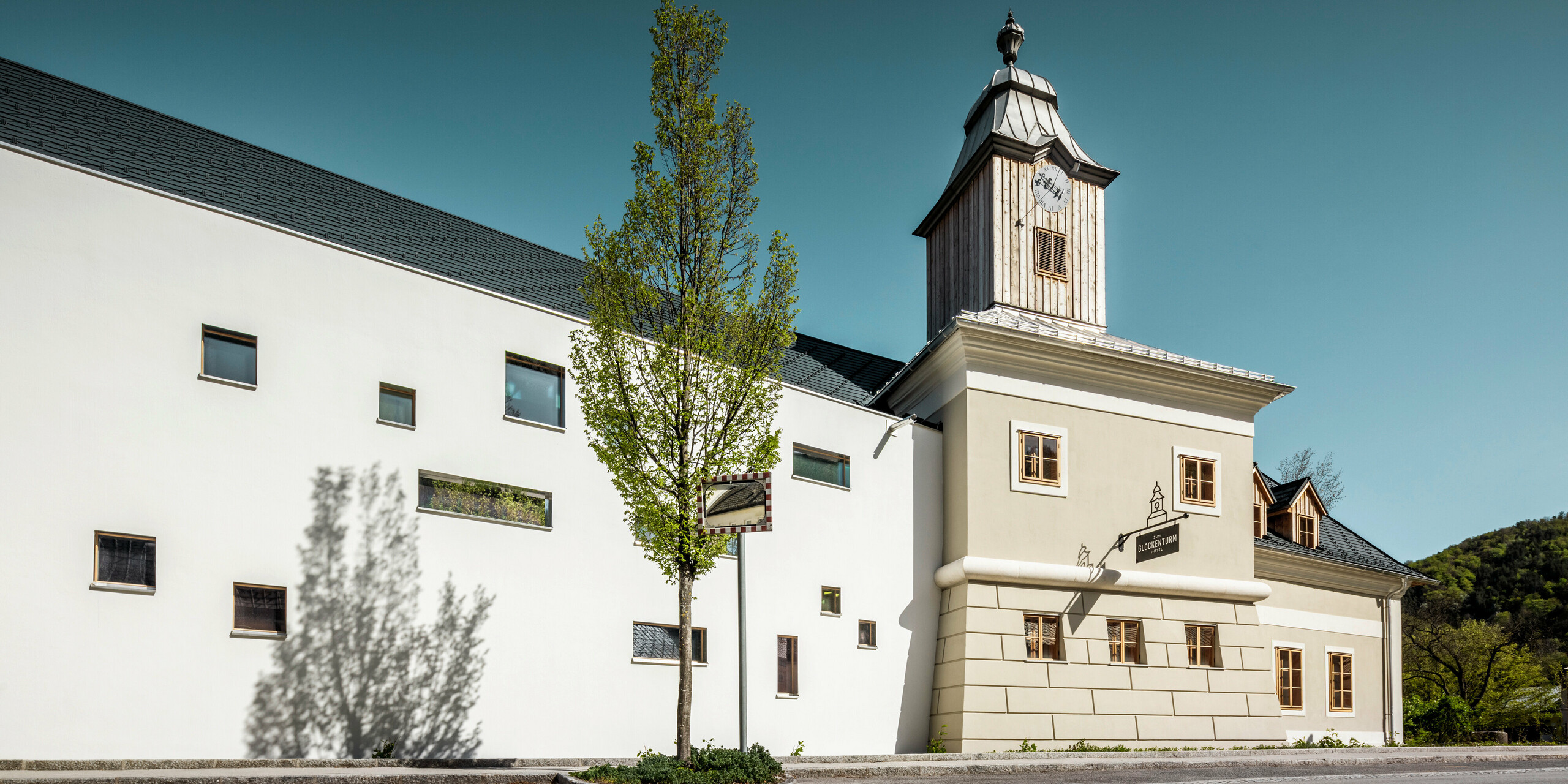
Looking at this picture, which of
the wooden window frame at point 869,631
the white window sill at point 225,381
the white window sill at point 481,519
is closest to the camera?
the white window sill at point 225,381

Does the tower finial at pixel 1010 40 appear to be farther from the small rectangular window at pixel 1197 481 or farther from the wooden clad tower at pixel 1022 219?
the small rectangular window at pixel 1197 481

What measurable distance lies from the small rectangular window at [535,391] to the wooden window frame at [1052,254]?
12.2 metres

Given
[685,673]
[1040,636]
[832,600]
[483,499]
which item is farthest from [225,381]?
[1040,636]

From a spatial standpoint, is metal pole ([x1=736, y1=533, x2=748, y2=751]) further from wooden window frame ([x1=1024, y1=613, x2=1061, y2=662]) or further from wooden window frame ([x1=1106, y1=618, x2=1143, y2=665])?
wooden window frame ([x1=1106, y1=618, x2=1143, y2=665])

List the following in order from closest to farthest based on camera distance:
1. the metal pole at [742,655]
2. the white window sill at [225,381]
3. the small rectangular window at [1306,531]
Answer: the metal pole at [742,655] < the white window sill at [225,381] < the small rectangular window at [1306,531]

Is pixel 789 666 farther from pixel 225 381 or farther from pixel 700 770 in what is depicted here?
pixel 225 381

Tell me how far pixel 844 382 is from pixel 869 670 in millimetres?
7079

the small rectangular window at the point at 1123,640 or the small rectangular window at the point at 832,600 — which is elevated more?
the small rectangular window at the point at 832,600

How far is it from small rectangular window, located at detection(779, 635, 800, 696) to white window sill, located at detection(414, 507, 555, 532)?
4.75 metres

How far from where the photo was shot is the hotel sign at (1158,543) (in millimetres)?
18609

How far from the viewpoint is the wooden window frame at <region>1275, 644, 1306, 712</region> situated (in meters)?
22.4

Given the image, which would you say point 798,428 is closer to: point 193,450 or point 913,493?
point 913,493

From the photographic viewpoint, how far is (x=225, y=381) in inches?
494

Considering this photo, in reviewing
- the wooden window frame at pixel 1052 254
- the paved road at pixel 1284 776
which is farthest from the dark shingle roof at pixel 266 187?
the paved road at pixel 1284 776
